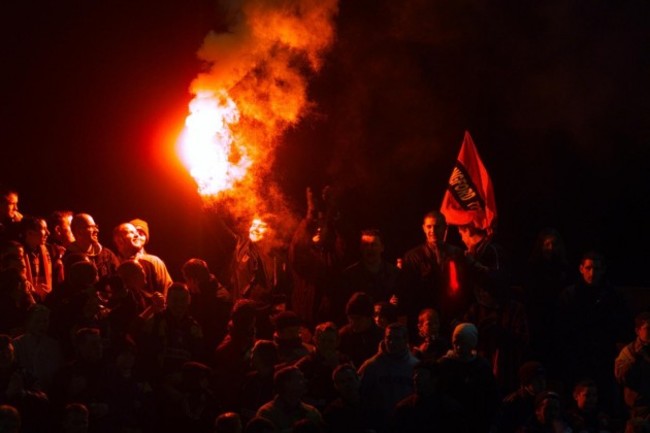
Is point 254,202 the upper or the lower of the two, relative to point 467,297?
upper

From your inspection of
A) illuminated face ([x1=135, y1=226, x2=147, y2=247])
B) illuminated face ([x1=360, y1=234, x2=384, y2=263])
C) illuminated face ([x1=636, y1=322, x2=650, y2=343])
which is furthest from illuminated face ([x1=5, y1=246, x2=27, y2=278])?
illuminated face ([x1=636, y1=322, x2=650, y2=343])

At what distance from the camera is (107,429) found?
847 centimetres

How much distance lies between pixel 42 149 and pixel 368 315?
480 centimetres

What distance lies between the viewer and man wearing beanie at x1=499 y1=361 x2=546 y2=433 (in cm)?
893

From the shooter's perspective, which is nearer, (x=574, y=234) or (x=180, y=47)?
(x=180, y=47)

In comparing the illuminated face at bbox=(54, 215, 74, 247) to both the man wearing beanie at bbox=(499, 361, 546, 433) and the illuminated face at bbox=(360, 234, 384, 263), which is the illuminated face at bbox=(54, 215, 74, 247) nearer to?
the illuminated face at bbox=(360, 234, 384, 263)

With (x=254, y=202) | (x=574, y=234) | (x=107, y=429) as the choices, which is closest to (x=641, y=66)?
(x=574, y=234)

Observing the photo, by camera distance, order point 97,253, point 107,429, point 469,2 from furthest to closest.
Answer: point 469,2
point 97,253
point 107,429

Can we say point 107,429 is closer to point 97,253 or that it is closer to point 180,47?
point 97,253

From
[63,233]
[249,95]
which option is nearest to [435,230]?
[249,95]

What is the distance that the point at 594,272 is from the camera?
10.5 m

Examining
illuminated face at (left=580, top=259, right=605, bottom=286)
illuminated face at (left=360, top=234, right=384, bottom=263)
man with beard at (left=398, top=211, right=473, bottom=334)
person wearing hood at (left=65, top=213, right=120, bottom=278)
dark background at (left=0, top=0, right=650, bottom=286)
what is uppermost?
dark background at (left=0, top=0, right=650, bottom=286)

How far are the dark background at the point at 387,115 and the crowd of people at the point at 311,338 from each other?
1.88 metres

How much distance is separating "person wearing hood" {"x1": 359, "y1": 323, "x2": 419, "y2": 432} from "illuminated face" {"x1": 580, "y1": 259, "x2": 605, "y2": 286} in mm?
2316
